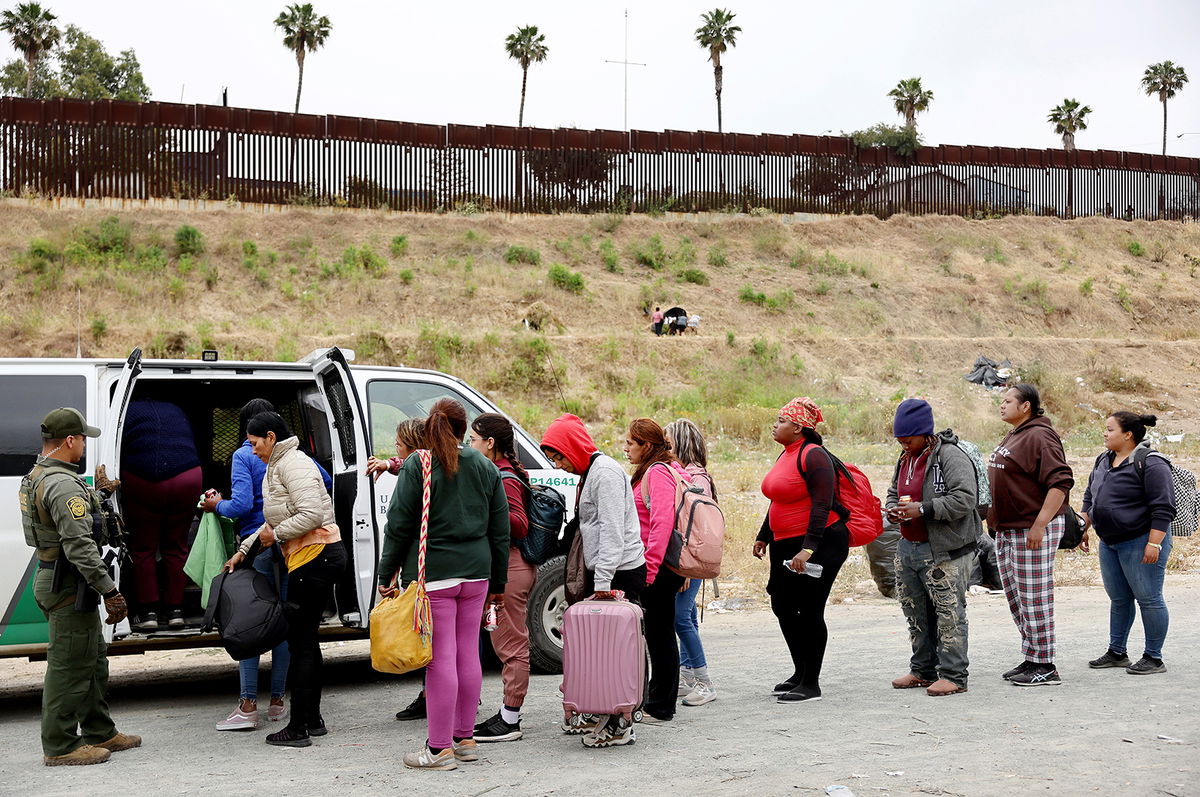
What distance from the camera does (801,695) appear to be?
273 inches

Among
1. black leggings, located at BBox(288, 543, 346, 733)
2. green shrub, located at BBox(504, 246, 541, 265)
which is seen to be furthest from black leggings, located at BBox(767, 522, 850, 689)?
green shrub, located at BBox(504, 246, 541, 265)

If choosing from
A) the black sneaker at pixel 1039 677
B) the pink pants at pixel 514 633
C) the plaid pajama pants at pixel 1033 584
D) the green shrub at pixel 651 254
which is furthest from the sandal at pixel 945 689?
the green shrub at pixel 651 254

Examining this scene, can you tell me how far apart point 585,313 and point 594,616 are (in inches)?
1062

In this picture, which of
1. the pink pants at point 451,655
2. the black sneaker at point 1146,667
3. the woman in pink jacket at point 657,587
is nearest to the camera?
the pink pants at point 451,655

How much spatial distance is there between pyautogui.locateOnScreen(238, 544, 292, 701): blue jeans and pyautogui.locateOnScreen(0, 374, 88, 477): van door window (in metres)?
1.48

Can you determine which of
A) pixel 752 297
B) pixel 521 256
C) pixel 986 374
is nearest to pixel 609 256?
pixel 521 256

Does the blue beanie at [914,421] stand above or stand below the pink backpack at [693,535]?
above

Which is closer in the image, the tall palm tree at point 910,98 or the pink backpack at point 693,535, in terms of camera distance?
the pink backpack at point 693,535

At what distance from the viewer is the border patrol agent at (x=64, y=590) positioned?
587 cm

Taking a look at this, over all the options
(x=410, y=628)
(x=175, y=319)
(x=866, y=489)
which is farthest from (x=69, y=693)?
(x=175, y=319)

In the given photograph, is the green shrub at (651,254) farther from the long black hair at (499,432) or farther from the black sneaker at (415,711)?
the long black hair at (499,432)

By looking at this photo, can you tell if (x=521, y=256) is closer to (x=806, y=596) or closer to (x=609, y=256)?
(x=609, y=256)

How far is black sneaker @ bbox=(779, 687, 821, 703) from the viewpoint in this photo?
6.92 metres

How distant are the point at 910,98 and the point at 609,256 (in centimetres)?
1945
